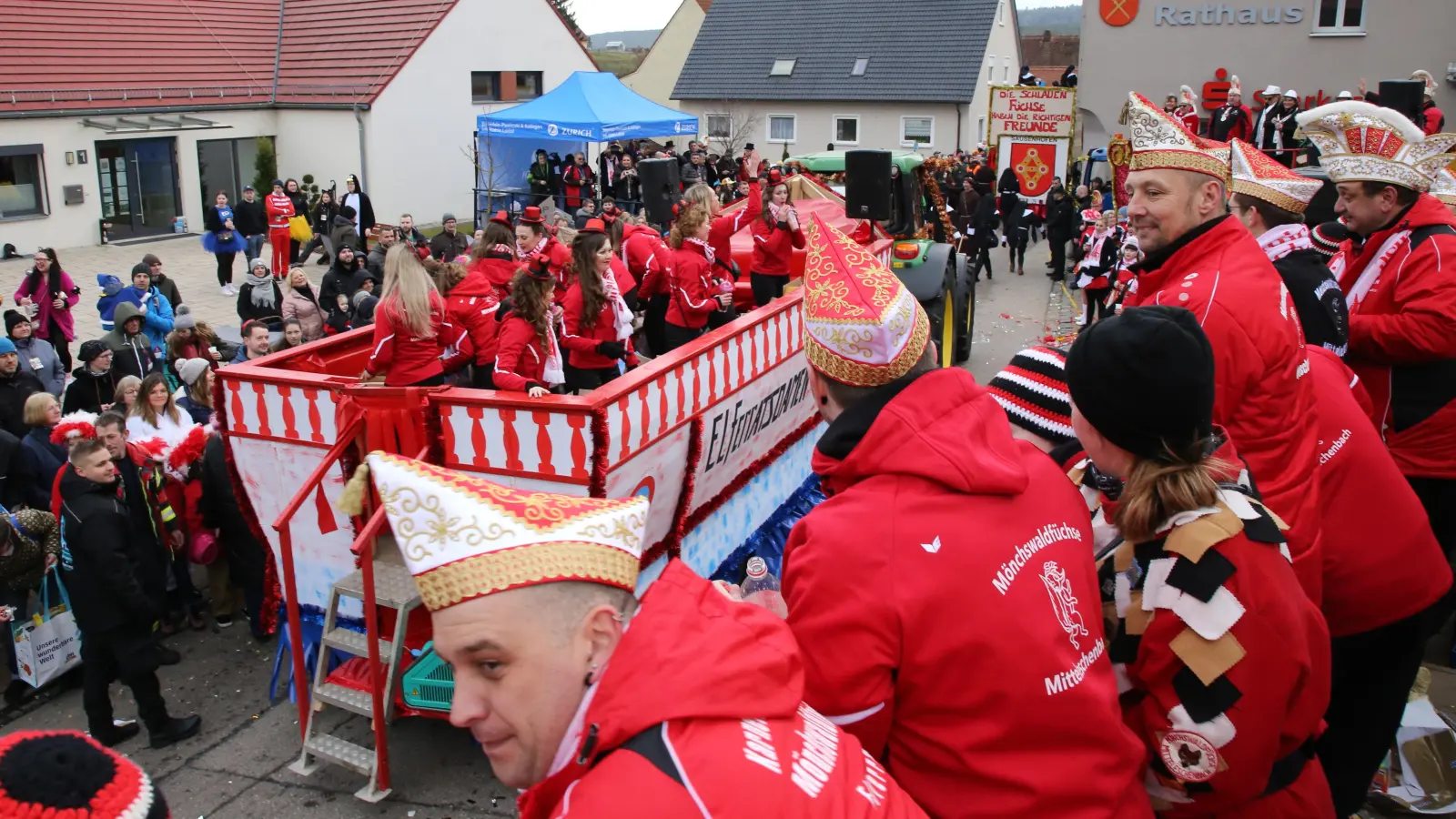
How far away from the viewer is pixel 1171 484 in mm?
2139

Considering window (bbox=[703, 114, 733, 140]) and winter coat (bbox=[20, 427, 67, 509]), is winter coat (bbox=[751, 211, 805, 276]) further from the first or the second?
window (bbox=[703, 114, 733, 140])

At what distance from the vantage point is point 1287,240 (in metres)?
3.85

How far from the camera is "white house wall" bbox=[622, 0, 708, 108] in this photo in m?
45.4

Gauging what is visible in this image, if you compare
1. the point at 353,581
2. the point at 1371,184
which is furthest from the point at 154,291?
the point at 1371,184

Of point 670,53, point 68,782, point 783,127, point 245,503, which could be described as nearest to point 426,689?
point 245,503

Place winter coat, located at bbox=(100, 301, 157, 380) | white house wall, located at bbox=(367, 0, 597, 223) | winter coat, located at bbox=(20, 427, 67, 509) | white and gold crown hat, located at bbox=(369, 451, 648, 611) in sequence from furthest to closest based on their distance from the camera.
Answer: white house wall, located at bbox=(367, 0, 597, 223), winter coat, located at bbox=(100, 301, 157, 380), winter coat, located at bbox=(20, 427, 67, 509), white and gold crown hat, located at bbox=(369, 451, 648, 611)

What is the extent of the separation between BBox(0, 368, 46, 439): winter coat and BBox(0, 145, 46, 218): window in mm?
16244

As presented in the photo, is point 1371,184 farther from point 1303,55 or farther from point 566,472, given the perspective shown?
point 1303,55

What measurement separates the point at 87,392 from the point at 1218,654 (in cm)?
866

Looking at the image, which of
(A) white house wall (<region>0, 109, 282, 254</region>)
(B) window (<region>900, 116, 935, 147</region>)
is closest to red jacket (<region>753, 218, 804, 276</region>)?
(A) white house wall (<region>0, 109, 282, 254</region>)

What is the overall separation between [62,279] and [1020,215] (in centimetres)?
1504

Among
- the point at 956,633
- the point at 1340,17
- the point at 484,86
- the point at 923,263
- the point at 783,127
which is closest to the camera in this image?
the point at 956,633

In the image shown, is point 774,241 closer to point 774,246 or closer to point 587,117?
point 774,246

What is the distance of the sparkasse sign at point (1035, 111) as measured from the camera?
60.8 ft
